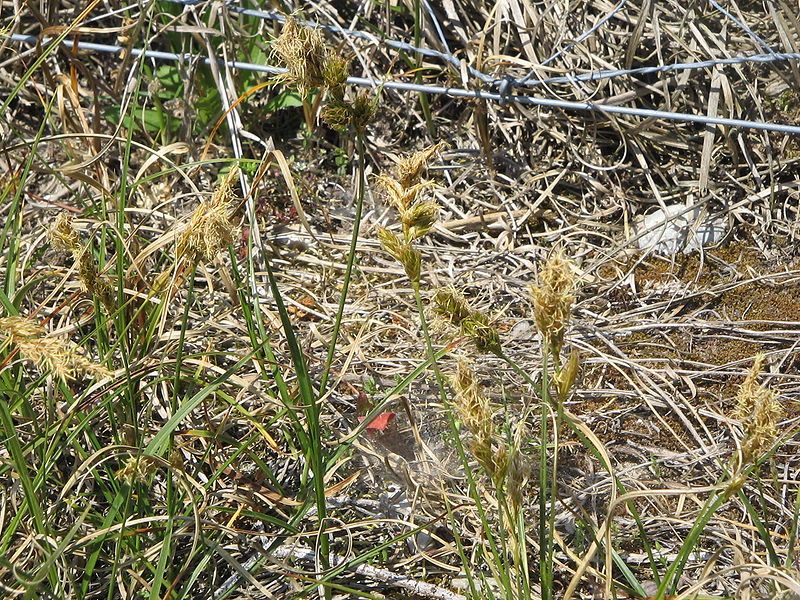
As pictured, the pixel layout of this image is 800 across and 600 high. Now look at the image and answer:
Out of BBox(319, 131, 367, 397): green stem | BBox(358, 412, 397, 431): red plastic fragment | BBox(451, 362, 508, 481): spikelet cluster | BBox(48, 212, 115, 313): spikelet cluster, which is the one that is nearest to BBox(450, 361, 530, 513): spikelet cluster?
BBox(451, 362, 508, 481): spikelet cluster

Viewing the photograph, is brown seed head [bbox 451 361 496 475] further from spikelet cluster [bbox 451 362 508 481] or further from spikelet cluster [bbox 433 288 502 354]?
spikelet cluster [bbox 433 288 502 354]

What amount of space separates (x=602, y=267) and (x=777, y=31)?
0.86 meters

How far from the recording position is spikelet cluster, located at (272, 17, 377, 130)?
1195mm

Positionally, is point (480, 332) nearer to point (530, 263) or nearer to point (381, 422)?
point (381, 422)

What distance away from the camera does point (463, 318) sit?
1.22 meters

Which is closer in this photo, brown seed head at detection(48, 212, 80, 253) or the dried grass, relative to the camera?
brown seed head at detection(48, 212, 80, 253)

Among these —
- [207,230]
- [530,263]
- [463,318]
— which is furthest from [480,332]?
[530,263]

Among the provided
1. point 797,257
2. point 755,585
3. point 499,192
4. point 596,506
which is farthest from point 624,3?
point 755,585

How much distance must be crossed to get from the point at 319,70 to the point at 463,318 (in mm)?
404

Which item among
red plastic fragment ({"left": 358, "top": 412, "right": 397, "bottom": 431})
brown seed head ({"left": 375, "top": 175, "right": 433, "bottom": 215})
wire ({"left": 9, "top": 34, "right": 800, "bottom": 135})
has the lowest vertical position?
red plastic fragment ({"left": 358, "top": 412, "right": 397, "bottom": 431})

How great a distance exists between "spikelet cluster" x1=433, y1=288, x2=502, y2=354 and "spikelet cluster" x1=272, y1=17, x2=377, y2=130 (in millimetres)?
279

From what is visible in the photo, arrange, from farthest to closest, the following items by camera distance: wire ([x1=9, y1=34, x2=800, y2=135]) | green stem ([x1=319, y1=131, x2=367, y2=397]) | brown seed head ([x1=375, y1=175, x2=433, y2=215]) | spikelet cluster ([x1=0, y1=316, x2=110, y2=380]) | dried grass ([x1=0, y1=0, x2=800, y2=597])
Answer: wire ([x1=9, y1=34, x2=800, y2=135]) < dried grass ([x1=0, y1=0, x2=800, y2=597]) < green stem ([x1=319, y1=131, x2=367, y2=397]) < brown seed head ([x1=375, y1=175, x2=433, y2=215]) < spikelet cluster ([x1=0, y1=316, x2=110, y2=380])

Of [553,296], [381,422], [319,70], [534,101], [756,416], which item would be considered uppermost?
[319,70]

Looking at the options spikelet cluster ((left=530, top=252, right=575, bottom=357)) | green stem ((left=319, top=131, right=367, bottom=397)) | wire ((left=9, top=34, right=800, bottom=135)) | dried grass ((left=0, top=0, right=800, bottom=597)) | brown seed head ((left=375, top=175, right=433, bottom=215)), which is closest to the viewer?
spikelet cluster ((left=530, top=252, right=575, bottom=357))
